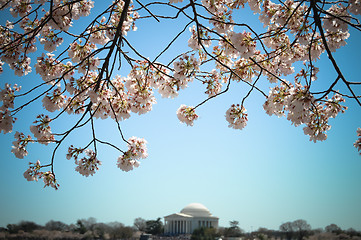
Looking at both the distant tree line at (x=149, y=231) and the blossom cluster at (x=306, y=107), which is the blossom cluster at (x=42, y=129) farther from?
the distant tree line at (x=149, y=231)

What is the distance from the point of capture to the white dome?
71875 mm

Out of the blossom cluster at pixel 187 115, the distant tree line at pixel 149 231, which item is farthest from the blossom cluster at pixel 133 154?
the distant tree line at pixel 149 231

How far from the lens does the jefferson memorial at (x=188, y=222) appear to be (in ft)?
218

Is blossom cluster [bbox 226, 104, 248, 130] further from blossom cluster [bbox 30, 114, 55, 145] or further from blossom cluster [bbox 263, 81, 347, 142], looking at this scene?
blossom cluster [bbox 30, 114, 55, 145]

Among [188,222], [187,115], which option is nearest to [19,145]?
[187,115]

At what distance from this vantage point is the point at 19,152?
368cm

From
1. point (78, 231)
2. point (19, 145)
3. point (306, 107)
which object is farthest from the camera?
point (78, 231)

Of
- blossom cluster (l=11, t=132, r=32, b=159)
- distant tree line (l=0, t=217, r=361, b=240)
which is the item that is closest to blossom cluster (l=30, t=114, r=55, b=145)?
blossom cluster (l=11, t=132, r=32, b=159)

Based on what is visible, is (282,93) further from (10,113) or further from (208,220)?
(208,220)

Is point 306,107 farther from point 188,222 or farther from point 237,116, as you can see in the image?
point 188,222

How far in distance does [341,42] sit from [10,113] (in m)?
4.11

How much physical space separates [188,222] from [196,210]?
6.50 meters

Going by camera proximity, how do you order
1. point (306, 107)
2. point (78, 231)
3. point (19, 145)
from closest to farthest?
point (306, 107), point (19, 145), point (78, 231)

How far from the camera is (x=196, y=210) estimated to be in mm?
73062
